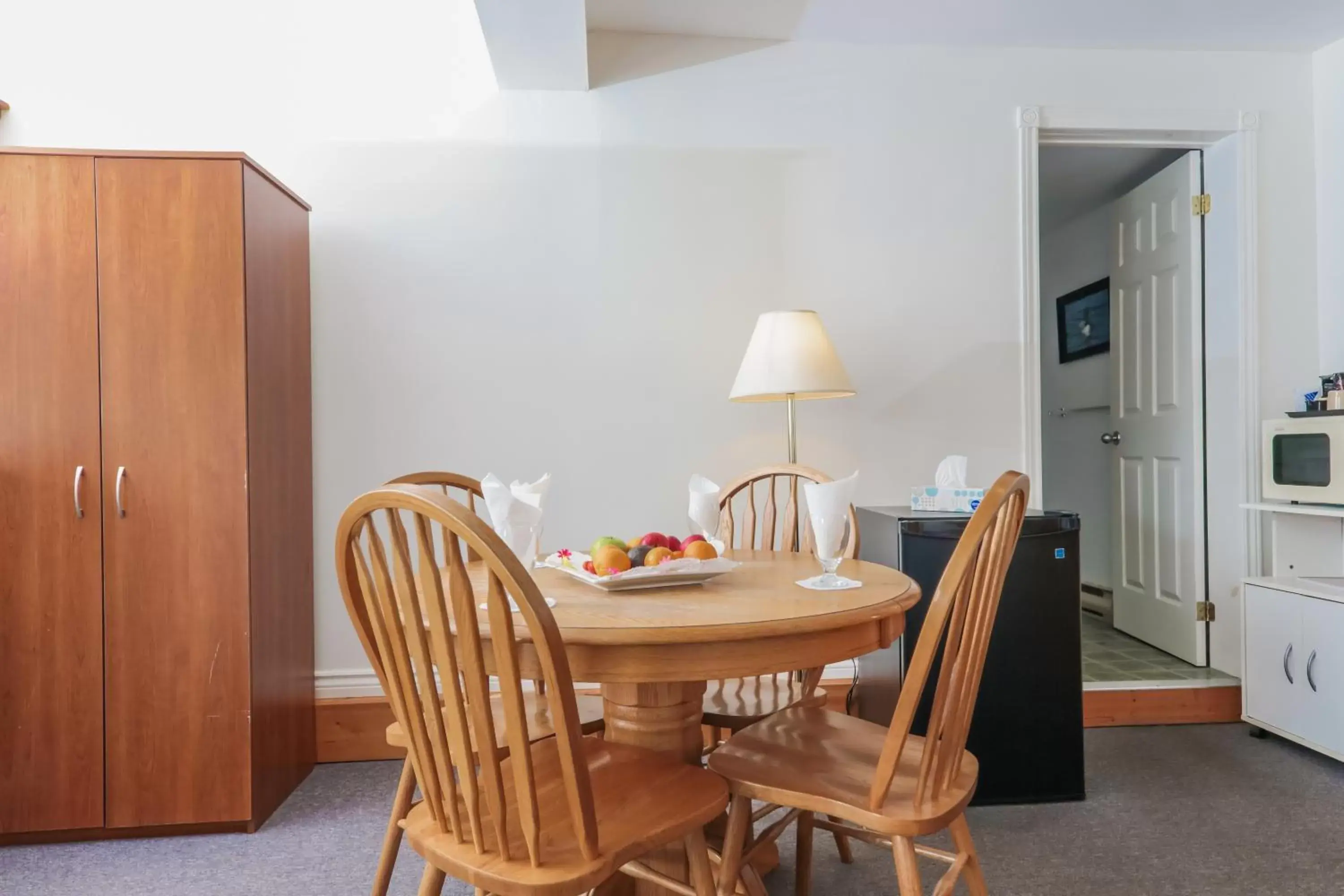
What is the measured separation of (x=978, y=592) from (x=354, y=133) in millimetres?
2437

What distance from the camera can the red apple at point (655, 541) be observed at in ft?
5.40

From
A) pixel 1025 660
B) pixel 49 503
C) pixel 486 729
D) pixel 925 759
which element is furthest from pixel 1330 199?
pixel 49 503

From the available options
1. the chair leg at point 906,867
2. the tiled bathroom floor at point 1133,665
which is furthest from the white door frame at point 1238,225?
the chair leg at point 906,867

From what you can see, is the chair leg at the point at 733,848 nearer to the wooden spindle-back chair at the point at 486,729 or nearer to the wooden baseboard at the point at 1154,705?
the wooden spindle-back chair at the point at 486,729

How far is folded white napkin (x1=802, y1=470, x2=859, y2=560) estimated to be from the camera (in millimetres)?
1414

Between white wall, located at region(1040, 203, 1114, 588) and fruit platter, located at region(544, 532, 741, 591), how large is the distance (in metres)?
3.22

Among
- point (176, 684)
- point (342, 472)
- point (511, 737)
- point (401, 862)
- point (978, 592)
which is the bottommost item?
point (401, 862)

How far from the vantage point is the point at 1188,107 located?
302cm

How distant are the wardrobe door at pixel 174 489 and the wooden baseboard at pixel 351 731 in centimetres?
50

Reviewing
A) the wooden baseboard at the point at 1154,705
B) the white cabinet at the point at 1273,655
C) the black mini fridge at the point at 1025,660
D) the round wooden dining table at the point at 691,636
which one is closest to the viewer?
the round wooden dining table at the point at 691,636

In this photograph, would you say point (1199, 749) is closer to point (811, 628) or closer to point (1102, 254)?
point (811, 628)

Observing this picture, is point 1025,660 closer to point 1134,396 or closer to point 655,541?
point 655,541

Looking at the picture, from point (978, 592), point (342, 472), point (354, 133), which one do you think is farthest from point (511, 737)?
point (354, 133)

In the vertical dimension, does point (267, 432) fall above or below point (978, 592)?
above
